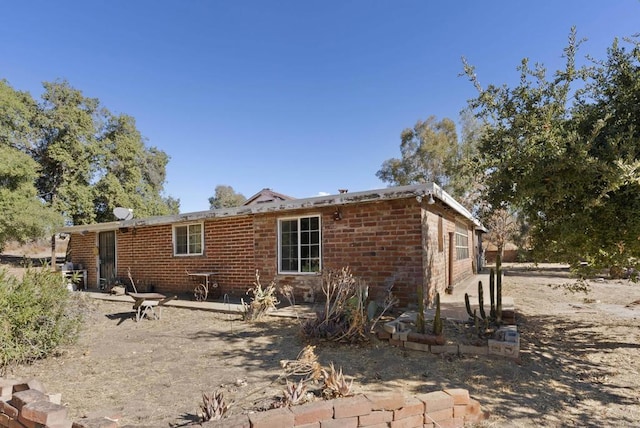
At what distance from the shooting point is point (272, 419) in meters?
2.75

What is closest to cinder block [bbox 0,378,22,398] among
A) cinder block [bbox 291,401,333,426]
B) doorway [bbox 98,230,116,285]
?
cinder block [bbox 291,401,333,426]

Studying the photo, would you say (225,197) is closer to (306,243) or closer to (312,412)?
(306,243)

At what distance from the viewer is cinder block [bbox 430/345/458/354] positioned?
17.0 feet

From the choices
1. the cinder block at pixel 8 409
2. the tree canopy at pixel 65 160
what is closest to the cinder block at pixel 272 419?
the cinder block at pixel 8 409

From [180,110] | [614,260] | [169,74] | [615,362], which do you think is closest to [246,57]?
[169,74]

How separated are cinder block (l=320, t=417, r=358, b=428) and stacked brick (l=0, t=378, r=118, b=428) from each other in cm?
155

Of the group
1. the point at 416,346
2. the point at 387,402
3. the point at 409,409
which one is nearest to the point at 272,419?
the point at 387,402

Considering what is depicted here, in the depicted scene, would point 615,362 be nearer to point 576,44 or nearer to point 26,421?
Answer: point 576,44

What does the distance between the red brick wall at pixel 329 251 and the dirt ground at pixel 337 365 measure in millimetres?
2169

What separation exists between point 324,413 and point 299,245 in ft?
22.0

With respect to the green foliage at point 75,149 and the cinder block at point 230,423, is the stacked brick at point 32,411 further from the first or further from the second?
the green foliage at point 75,149

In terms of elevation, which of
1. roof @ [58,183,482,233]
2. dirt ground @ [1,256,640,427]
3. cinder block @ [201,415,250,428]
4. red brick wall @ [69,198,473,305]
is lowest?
dirt ground @ [1,256,640,427]

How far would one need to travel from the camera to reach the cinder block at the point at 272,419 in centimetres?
269

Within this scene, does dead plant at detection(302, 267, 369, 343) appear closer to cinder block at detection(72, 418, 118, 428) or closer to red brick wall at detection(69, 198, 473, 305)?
red brick wall at detection(69, 198, 473, 305)
